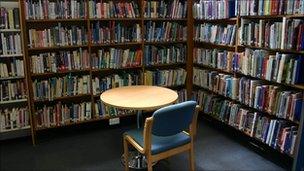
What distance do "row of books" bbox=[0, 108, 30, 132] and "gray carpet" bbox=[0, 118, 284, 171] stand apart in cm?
26

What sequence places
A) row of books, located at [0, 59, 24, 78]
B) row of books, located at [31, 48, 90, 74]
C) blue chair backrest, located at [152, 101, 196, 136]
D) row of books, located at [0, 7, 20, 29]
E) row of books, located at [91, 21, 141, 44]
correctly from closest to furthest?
1. blue chair backrest, located at [152, 101, 196, 136]
2. row of books, located at [0, 7, 20, 29]
3. row of books, located at [0, 59, 24, 78]
4. row of books, located at [31, 48, 90, 74]
5. row of books, located at [91, 21, 141, 44]

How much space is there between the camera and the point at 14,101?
325cm

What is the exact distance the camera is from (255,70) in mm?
2992

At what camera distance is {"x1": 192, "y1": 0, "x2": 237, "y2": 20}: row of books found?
331 cm

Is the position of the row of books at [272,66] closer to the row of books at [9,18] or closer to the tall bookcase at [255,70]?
the tall bookcase at [255,70]

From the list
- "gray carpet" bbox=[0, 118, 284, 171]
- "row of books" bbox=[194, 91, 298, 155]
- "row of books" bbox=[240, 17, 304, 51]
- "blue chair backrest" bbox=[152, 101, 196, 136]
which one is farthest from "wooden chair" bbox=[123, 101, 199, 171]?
"row of books" bbox=[240, 17, 304, 51]

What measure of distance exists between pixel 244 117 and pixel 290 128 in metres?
0.59

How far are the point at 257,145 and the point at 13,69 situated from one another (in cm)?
292

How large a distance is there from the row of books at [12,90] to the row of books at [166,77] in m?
1.56

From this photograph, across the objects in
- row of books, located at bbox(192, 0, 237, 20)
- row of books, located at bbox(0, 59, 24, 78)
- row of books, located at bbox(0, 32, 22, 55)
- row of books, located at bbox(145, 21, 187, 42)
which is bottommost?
row of books, located at bbox(0, 59, 24, 78)

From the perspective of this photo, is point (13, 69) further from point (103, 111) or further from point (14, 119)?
point (103, 111)

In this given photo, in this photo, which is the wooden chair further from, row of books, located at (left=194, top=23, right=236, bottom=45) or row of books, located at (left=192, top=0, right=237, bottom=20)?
row of books, located at (left=192, top=0, right=237, bottom=20)

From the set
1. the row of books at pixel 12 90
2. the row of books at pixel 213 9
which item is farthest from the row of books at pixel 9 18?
the row of books at pixel 213 9

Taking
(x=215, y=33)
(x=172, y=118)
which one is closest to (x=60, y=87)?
(x=172, y=118)
